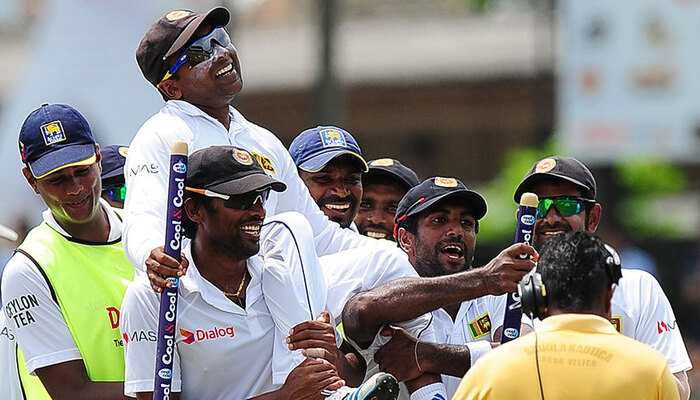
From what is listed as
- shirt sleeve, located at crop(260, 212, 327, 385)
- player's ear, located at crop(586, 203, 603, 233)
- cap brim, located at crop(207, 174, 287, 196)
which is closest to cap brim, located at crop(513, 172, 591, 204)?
player's ear, located at crop(586, 203, 603, 233)

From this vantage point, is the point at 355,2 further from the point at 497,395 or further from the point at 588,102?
the point at 497,395

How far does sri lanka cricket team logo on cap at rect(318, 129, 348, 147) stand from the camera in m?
7.36

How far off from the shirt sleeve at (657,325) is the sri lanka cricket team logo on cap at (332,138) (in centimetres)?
168

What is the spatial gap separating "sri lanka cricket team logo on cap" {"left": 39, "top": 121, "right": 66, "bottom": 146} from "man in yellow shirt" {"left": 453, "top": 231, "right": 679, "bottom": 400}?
2.50 m

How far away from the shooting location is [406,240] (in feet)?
21.5

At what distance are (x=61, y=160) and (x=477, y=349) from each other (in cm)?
201

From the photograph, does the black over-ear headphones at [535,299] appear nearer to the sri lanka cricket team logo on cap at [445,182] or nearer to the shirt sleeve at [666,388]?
the shirt sleeve at [666,388]

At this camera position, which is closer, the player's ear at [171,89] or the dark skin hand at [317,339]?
the dark skin hand at [317,339]

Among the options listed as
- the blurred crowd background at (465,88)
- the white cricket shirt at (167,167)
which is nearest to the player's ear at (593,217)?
the white cricket shirt at (167,167)

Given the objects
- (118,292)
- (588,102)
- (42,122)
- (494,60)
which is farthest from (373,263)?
(494,60)

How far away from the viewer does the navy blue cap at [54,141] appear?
251 inches

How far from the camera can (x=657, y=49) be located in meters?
17.6

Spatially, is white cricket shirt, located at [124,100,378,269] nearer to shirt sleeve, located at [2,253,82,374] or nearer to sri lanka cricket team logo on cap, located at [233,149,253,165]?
sri lanka cricket team logo on cap, located at [233,149,253,165]

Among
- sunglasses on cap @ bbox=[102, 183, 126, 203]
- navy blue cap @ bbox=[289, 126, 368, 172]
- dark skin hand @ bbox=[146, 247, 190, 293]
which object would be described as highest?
navy blue cap @ bbox=[289, 126, 368, 172]
